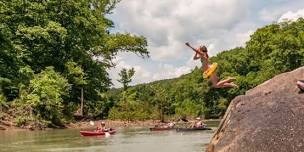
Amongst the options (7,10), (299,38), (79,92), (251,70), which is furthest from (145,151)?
(251,70)

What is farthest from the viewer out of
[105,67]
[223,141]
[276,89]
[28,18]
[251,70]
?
[251,70]

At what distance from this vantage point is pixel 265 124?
8.53 m

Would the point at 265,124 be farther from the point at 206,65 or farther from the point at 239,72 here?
the point at 239,72

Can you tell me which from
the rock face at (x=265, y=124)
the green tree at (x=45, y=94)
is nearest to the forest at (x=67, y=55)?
the green tree at (x=45, y=94)

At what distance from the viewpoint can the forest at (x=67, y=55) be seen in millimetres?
39969

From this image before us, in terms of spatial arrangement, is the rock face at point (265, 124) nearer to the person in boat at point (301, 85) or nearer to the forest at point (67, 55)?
the person in boat at point (301, 85)

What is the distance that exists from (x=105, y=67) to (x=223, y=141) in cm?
4706

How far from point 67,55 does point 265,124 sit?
41.2 meters

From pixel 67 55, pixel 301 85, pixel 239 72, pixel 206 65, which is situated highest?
pixel 239 72

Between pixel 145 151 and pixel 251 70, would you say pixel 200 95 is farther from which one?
pixel 145 151

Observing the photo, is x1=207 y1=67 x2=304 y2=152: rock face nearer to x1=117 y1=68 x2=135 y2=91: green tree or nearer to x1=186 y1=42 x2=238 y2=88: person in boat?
x1=186 y1=42 x2=238 y2=88: person in boat

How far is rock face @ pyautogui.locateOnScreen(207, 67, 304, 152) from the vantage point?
8.22 meters

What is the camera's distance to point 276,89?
10.0 metres

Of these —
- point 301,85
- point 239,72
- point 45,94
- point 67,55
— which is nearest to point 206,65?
point 301,85
